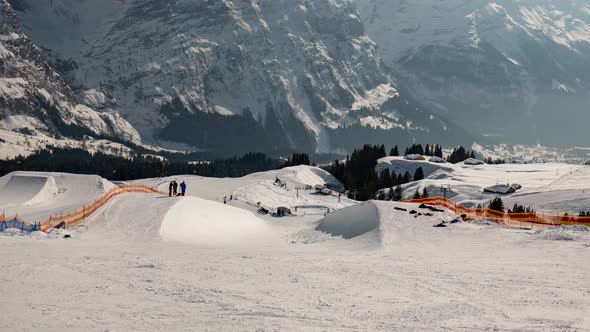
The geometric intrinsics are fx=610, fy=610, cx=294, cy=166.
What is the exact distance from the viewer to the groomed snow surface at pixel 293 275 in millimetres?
20297

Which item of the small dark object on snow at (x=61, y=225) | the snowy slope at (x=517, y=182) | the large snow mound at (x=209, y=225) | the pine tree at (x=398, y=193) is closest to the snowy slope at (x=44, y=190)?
the large snow mound at (x=209, y=225)

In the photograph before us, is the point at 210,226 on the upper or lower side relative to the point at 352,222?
lower

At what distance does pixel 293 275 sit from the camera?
92.4 ft

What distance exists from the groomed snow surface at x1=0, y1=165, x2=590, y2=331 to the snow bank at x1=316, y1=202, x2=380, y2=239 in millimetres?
172

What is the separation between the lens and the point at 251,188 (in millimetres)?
106562

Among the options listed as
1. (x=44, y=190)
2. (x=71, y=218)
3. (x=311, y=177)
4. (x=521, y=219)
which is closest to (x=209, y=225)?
(x=71, y=218)

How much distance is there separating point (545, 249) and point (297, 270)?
55.2ft

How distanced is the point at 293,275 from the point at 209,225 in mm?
23729

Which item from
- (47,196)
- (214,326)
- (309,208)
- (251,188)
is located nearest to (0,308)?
(214,326)

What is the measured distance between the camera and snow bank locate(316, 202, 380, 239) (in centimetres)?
4734

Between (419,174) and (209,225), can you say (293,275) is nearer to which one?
(209,225)

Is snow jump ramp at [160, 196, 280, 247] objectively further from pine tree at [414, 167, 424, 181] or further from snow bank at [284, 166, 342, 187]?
pine tree at [414, 167, 424, 181]

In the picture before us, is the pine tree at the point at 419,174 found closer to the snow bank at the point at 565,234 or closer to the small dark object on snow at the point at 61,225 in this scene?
the snow bank at the point at 565,234

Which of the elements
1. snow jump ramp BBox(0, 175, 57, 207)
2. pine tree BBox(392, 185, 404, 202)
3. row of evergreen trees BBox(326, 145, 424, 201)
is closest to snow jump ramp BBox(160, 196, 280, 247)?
snow jump ramp BBox(0, 175, 57, 207)
